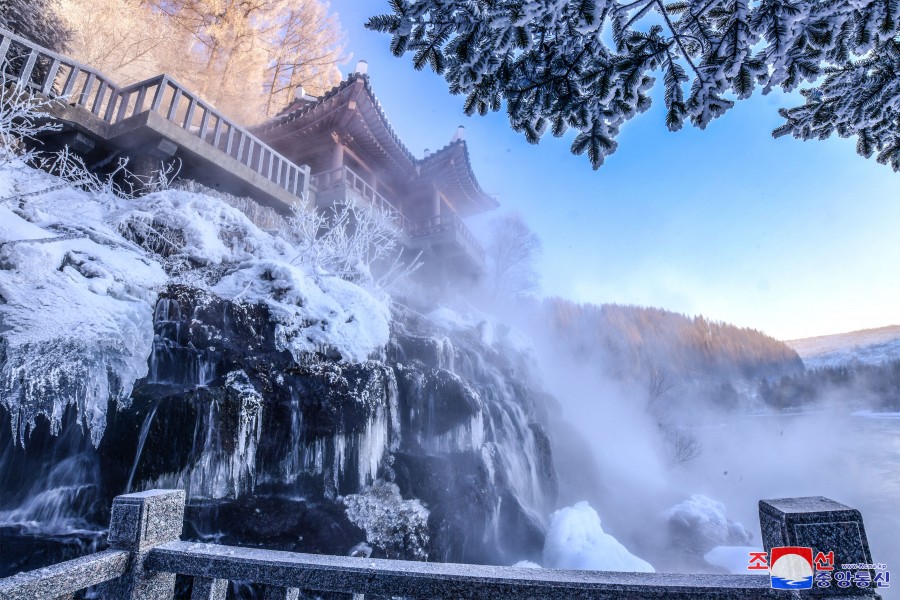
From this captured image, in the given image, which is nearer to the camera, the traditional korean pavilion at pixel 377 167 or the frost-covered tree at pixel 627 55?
the frost-covered tree at pixel 627 55

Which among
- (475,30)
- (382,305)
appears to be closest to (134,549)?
(475,30)

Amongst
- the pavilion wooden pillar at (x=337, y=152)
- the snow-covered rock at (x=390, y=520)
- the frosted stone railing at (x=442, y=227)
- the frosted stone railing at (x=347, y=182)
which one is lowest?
the snow-covered rock at (x=390, y=520)

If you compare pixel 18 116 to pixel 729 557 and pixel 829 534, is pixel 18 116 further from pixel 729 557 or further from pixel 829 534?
pixel 729 557

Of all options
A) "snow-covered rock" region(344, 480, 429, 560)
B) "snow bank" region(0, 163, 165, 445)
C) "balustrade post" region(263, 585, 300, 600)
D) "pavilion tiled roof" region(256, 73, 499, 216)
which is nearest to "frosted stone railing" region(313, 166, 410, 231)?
"pavilion tiled roof" region(256, 73, 499, 216)

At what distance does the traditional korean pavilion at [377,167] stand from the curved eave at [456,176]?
0.16ft

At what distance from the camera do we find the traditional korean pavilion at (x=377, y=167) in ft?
42.2

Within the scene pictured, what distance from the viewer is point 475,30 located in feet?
7.56

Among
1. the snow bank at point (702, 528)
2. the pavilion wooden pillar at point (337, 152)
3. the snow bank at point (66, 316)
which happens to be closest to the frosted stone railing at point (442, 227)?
the pavilion wooden pillar at point (337, 152)

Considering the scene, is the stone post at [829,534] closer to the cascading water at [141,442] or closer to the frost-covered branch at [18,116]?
the cascading water at [141,442]

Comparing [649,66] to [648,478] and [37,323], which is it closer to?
[37,323]

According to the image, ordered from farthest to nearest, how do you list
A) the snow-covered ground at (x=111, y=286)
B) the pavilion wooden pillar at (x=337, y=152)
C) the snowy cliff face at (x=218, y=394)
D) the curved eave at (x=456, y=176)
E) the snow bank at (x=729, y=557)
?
1. the curved eave at (x=456, y=176)
2. the pavilion wooden pillar at (x=337, y=152)
3. the snow bank at (x=729, y=557)
4. the snowy cliff face at (x=218, y=394)
5. the snow-covered ground at (x=111, y=286)

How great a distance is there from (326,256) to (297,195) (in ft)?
8.98

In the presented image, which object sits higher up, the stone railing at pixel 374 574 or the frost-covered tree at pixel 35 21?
the frost-covered tree at pixel 35 21

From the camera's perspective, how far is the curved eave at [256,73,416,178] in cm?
1275
